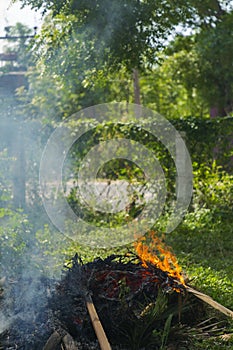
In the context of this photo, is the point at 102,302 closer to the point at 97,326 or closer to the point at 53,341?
the point at 97,326

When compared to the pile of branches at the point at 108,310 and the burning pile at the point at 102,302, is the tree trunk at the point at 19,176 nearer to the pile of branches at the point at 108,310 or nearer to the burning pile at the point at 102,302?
the burning pile at the point at 102,302

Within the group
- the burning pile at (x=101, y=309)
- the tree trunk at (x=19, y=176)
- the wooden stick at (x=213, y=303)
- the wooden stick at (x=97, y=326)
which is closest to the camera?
the wooden stick at (x=97, y=326)

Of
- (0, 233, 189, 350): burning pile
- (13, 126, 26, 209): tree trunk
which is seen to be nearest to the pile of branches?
(0, 233, 189, 350): burning pile

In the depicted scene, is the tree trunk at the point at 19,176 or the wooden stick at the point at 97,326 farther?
the tree trunk at the point at 19,176

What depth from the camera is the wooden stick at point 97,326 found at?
3287 millimetres

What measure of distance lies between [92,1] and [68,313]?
4.69m

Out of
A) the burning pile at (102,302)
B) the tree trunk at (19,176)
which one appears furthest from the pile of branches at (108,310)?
the tree trunk at (19,176)

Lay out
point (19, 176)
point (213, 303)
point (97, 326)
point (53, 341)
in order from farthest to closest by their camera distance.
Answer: point (19, 176), point (213, 303), point (97, 326), point (53, 341)

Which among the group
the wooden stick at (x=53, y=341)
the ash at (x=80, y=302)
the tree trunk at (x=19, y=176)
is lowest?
the wooden stick at (x=53, y=341)

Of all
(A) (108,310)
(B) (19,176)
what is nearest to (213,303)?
(A) (108,310)

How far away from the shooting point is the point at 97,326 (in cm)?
346

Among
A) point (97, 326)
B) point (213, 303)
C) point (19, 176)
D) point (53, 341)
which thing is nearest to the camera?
point (53, 341)

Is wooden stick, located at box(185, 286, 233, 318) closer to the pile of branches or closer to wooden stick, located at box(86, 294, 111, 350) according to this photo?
the pile of branches

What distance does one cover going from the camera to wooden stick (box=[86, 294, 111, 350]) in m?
3.29
